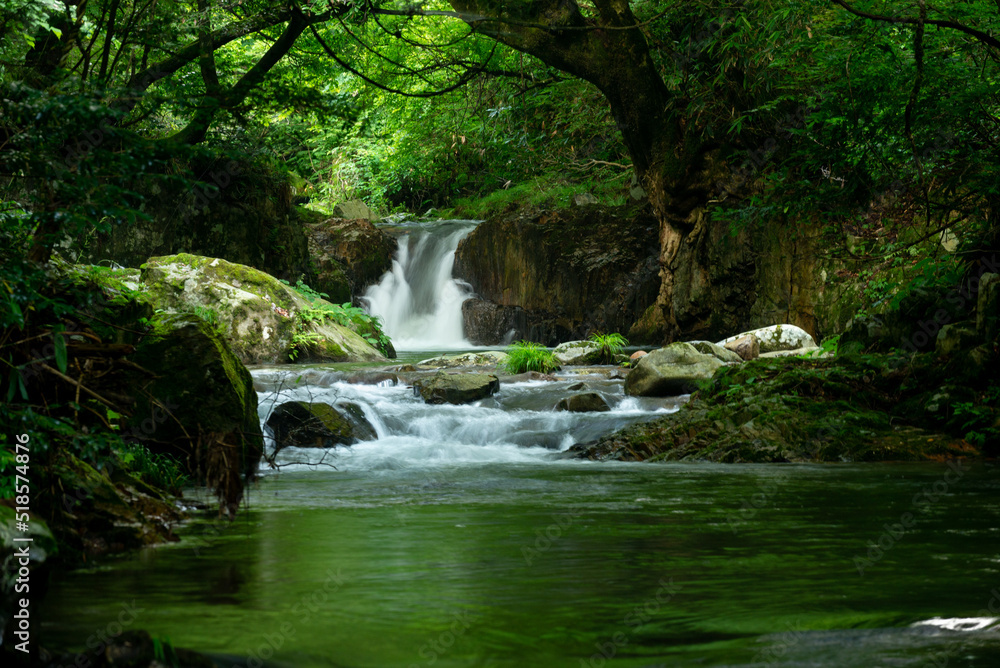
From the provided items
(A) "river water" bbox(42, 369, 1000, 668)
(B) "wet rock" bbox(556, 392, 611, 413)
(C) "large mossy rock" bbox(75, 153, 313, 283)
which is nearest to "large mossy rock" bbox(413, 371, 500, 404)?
(B) "wet rock" bbox(556, 392, 611, 413)

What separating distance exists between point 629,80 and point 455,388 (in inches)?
208

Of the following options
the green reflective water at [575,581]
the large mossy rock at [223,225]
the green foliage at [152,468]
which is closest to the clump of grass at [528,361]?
the large mossy rock at [223,225]

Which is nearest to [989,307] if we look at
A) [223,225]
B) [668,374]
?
[668,374]

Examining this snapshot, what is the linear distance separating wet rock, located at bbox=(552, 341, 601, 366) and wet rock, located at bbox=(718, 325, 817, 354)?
2124 mm

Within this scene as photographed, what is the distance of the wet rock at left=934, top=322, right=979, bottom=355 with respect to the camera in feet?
28.1

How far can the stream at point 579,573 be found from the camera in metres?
3.10

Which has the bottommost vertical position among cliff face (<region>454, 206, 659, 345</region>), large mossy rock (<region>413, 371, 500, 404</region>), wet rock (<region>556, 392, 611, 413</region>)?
wet rock (<region>556, 392, 611, 413</region>)

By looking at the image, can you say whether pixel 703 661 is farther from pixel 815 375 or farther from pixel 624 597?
pixel 815 375

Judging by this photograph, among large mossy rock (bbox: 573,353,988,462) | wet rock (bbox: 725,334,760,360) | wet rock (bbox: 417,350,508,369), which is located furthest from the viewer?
wet rock (bbox: 417,350,508,369)

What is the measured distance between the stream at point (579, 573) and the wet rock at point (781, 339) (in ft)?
21.3

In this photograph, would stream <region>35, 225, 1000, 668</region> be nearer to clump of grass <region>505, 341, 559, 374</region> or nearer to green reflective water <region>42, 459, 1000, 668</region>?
green reflective water <region>42, 459, 1000, 668</region>

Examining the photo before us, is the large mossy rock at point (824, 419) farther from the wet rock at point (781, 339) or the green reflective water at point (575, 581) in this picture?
the wet rock at point (781, 339)

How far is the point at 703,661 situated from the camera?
292 centimetres

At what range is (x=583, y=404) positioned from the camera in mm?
10656
